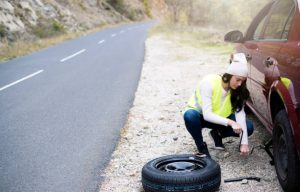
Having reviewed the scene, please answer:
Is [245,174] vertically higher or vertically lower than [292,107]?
lower

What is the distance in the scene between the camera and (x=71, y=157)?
18.4 ft

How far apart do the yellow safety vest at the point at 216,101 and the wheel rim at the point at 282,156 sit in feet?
2.83

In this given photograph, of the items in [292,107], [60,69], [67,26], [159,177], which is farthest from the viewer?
[67,26]

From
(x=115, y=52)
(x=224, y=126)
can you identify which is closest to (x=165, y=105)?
(x=224, y=126)

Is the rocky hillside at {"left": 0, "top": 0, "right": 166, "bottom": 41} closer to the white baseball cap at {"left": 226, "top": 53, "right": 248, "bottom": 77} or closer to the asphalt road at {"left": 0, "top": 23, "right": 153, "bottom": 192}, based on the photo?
the asphalt road at {"left": 0, "top": 23, "right": 153, "bottom": 192}

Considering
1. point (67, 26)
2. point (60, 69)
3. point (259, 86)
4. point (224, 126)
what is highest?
point (259, 86)

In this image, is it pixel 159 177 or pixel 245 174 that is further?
pixel 245 174

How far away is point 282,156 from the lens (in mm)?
4215

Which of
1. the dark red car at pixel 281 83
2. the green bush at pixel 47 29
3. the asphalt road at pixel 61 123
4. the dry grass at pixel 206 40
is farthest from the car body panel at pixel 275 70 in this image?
the green bush at pixel 47 29

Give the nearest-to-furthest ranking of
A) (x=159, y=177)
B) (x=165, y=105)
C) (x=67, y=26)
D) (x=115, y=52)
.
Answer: (x=159, y=177)
(x=165, y=105)
(x=115, y=52)
(x=67, y=26)

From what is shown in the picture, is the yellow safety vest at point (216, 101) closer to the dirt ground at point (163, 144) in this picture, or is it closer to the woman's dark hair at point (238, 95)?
the woman's dark hair at point (238, 95)

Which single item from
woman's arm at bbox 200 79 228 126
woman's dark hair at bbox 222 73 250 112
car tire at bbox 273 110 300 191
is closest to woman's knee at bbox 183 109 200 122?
woman's arm at bbox 200 79 228 126

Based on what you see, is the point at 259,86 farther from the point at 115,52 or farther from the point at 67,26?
the point at 67,26

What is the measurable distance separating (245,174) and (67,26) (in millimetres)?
36838
